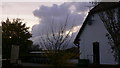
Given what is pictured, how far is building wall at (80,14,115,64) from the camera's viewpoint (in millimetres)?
20166

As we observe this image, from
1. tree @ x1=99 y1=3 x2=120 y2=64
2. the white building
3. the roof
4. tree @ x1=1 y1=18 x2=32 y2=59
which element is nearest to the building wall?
the white building

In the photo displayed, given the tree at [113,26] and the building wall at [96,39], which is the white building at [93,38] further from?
the tree at [113,26]

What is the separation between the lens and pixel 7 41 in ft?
99.0

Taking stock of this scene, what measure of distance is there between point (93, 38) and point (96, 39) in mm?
507

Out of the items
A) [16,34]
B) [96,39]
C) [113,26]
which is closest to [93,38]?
[96,39]

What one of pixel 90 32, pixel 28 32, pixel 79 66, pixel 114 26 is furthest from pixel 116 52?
pixel 28 32

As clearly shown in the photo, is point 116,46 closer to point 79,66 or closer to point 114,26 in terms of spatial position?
point 114,26

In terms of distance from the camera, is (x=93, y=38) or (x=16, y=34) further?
(x=16, y=34)

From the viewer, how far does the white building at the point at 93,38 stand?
20261mm

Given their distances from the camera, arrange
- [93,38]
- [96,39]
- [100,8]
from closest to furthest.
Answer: [100,8], [96,39], [93,38]

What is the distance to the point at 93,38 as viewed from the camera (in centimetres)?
2217

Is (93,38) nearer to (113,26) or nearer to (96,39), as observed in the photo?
(96,39)

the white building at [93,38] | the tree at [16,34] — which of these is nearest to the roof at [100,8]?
the white building at [93,38]

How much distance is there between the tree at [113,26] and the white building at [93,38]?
485cm
